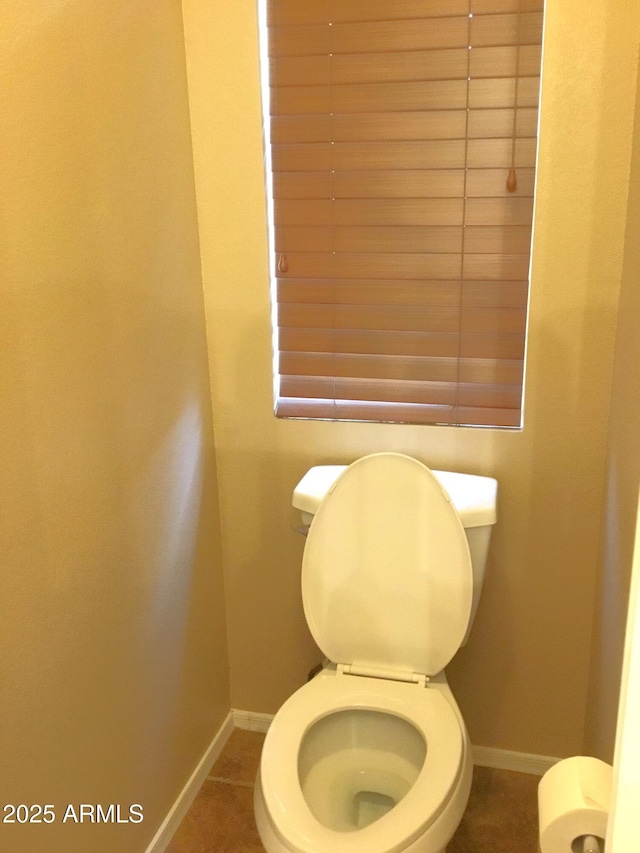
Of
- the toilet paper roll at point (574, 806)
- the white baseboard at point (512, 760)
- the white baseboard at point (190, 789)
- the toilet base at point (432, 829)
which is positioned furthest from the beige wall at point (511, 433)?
the toilet paper roll at point (574, 806)

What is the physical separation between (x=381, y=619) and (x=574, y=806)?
943 millimetres

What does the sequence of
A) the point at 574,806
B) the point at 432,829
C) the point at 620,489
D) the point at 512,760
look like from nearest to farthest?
the point at 574,806
the point at 432,829
the point at 620,489
the point at 512,760

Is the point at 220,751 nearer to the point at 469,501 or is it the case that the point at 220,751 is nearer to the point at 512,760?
the point at 512,760

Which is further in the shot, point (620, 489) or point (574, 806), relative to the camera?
point (620, 489)

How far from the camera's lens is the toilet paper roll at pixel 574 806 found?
0.72 meters

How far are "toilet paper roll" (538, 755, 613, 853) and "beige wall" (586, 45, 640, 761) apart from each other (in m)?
0.64

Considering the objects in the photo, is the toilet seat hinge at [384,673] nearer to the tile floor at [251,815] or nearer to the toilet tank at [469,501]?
the toilet tank at [469,501]

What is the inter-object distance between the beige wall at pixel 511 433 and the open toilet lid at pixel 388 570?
21 centimetres

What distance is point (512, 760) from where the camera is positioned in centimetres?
198

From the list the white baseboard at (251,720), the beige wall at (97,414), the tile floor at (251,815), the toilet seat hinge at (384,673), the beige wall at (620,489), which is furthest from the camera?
the white baseboard at (251,720)

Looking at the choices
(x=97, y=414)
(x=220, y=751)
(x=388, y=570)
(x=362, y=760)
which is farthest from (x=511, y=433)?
(x=220, y=751)

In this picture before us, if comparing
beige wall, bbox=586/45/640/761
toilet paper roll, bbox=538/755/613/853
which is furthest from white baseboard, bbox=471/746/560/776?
toilet paper roll, bbox=538/755/613/853

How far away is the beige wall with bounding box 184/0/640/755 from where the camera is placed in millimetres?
1519

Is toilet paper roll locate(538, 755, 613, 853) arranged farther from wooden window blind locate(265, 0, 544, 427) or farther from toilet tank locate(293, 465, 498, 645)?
wooden window blind locate(265, 0, 544, 427)
